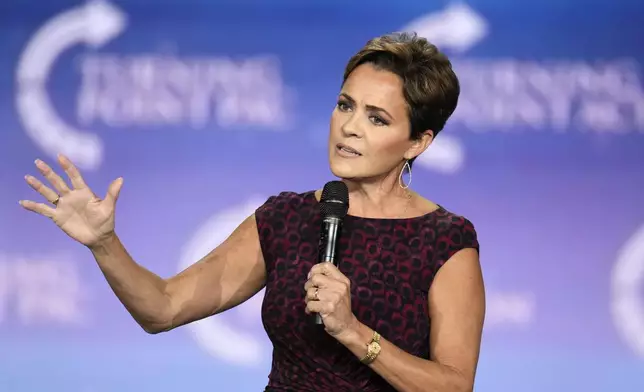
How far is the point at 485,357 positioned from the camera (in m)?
3.71

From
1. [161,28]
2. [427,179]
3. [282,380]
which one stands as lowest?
[282,380]

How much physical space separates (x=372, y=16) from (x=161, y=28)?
0.75 meters

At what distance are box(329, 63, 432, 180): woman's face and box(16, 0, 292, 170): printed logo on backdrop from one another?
147 cm

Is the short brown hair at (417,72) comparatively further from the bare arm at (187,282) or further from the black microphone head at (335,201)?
the bare arm at (187,282)

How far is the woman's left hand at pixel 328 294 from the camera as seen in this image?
1855 mm

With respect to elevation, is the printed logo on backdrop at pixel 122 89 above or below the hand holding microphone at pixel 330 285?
above

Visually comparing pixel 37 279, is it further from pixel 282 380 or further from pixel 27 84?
pixel 282 380

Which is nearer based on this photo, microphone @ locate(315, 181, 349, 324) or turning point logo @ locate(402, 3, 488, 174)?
microphone @ locate(315, 181, 349, 324)

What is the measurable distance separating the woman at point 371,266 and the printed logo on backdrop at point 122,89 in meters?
1.39

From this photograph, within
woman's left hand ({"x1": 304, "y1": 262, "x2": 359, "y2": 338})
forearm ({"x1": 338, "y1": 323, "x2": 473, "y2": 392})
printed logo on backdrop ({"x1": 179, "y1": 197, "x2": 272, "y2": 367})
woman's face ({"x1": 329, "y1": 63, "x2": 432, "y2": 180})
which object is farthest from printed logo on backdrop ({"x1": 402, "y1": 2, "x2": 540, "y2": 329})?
woman's left hand ({"x1": 304, "y1": 262, "x2": 359, "y2": 338})

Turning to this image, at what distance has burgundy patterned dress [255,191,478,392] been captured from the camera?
2.21 m

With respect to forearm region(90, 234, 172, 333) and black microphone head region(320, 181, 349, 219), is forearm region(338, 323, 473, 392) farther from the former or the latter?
forearm region(90, 234, 172, 333)

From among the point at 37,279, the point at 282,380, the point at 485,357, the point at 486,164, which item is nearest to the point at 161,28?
the point at 37,279

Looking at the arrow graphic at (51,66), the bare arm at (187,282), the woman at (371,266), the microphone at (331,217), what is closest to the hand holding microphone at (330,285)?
the microphone at (331,217)
